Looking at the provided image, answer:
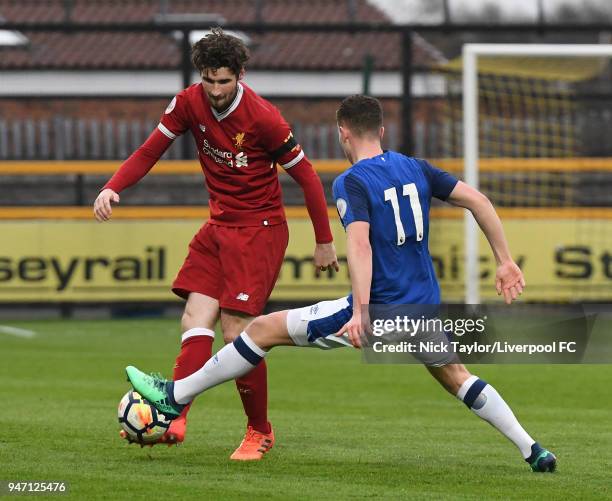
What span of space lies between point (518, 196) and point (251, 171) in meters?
10.0

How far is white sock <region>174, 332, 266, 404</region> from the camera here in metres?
6.80

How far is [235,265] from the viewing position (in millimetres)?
7430

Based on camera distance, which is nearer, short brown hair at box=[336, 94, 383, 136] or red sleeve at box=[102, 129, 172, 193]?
short brown hair at box=[336, 94, 383, 136]

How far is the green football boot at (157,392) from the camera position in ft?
22.3

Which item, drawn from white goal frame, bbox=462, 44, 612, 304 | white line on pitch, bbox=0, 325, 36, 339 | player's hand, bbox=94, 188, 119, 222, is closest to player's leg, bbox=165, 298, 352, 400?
player's hand, bbox=94, 188, 119, 222

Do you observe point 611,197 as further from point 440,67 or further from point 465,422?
point 465,422

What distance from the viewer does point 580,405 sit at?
979 cm

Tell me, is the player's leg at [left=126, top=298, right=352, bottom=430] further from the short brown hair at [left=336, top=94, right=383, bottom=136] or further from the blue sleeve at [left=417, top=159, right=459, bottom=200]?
the short brown hair at [left=336, top=94, right=383, bottom=136]

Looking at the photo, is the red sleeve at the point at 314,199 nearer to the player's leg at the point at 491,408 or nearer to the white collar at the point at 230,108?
the white collar at the point at 230,108

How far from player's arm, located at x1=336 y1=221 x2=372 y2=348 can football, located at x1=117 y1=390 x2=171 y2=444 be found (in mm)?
948

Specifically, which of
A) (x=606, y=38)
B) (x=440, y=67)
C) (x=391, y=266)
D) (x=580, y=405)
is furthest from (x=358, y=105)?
(x=606, y=38)

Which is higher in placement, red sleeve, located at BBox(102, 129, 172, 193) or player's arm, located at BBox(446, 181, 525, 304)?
red sleeve, located at BBox(102, 129, 172, 193)

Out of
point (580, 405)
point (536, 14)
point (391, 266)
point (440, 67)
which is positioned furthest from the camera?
point (536, 14)

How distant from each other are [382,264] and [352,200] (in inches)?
→ 13.0
